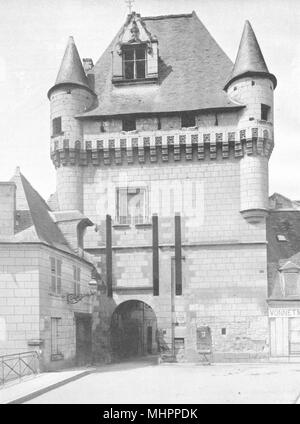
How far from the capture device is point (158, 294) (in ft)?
93.5

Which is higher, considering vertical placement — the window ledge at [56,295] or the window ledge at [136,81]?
the window ledge at [136,81]

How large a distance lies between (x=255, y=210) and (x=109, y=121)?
320 inches

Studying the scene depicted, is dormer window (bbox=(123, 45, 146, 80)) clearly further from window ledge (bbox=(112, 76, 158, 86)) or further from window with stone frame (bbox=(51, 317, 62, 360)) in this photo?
window with stone frame (bbox=(51, 317, 62, 360))

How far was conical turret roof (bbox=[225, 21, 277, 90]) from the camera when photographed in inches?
1125

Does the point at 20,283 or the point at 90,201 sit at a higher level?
the point at 90,201

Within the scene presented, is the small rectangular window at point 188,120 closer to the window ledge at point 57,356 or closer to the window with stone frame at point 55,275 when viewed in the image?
the window with stone frame at point 55,275

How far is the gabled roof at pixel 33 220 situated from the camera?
72.0 ft

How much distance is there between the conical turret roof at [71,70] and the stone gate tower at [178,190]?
68mm

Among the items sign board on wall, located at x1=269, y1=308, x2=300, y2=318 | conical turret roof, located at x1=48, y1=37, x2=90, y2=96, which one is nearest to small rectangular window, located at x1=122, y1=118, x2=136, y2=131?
conical turret roof, located at x1=48, y1=37, x2=90, y2=96

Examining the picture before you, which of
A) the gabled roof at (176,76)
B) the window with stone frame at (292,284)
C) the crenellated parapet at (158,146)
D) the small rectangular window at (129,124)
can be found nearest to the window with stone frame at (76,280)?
the crenellated parapet at (158,146)

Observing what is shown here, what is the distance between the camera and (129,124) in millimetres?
29875

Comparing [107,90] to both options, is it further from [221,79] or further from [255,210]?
[255,210]
